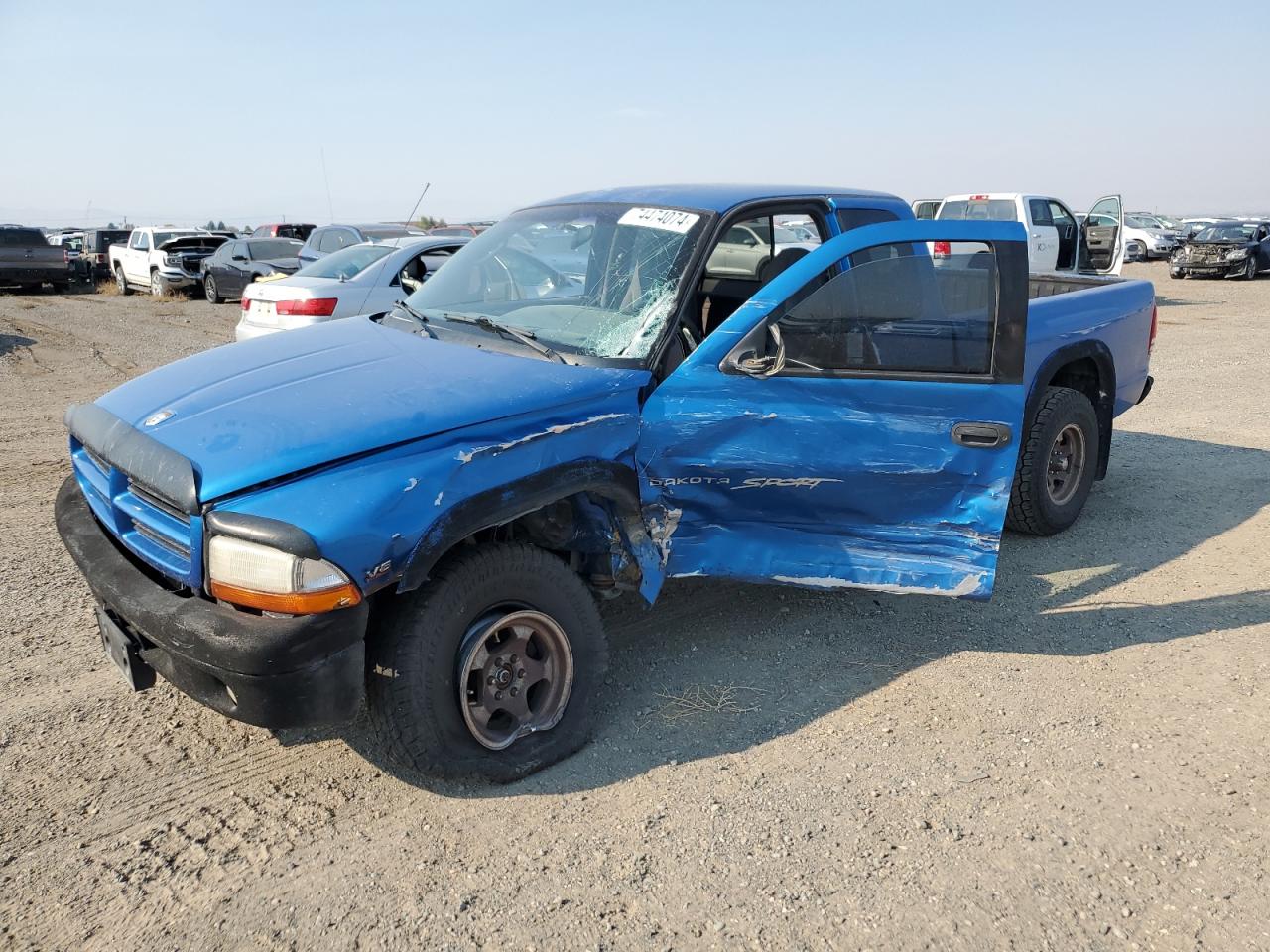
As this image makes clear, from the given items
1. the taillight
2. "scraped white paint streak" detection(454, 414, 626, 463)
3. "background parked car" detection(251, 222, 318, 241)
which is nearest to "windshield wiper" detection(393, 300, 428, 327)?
"scraped white paint streak" detection(454, 414, 626, 463)

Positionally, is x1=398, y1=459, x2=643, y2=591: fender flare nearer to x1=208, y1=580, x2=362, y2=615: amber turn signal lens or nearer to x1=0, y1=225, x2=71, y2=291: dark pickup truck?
x1=208, y1=580, x2=362, y2=615: amber turn signal lens

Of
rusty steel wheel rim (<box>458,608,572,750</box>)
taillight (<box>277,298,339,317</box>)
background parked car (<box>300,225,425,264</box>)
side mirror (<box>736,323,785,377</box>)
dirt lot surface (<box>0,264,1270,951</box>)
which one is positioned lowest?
dirt lot surface (<box>0,264,1270,951</box>)

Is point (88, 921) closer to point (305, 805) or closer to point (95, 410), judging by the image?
point (305, 805)

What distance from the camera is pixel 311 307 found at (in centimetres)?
855

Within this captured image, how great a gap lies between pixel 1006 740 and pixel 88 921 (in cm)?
292

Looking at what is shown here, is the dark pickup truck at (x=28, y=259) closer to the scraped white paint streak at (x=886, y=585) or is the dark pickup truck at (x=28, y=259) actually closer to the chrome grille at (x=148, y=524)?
the chrome grille at (x=148, y=524)

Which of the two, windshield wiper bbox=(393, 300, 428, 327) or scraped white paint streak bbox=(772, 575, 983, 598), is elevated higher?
windshield wiper bbox=(393, 300, 428, 327)

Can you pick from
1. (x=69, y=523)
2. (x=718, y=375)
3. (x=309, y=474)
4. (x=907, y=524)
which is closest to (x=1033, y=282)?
(x=907, y=524)

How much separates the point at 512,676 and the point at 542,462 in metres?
0.72

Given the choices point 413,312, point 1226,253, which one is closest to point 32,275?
point 413,312

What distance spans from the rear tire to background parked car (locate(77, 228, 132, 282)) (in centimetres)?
2647

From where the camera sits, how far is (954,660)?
3.96m

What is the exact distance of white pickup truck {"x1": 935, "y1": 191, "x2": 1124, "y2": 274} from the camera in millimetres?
15719

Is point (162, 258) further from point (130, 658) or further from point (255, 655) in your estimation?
point (255, 655)
